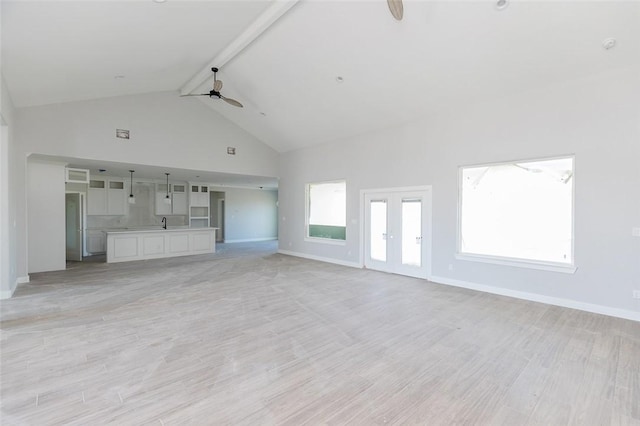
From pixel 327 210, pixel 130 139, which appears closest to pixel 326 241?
pixel 327 210

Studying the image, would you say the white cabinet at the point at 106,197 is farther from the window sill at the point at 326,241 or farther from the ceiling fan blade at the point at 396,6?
the ceiling fan blade at the point at 396,6

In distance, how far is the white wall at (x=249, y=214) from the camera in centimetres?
1293

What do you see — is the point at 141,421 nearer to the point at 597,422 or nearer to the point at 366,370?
the point at 366,370

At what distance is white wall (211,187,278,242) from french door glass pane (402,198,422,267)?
8564 millimetres

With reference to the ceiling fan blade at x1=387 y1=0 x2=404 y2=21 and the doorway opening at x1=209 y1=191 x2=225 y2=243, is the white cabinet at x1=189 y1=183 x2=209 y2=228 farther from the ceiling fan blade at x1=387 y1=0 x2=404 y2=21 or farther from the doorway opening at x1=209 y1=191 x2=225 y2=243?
the ceiling fan blade at x1=387 y1=0 x2=404 y2=21

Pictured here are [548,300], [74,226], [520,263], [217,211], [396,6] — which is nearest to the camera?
[396,6]

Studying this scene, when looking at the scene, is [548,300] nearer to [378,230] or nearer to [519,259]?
[519,259]

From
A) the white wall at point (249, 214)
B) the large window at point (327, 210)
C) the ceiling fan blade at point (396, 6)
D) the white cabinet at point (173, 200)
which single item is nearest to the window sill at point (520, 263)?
the large window at point (327, 210)

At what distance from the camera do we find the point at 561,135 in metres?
4.53

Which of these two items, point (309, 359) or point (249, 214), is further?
point (249, 214)

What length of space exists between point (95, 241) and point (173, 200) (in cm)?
264

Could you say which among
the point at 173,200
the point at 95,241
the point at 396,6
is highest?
the point at 396,6

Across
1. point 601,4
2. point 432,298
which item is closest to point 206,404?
point 432,298

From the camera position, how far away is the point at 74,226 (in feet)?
27.9
